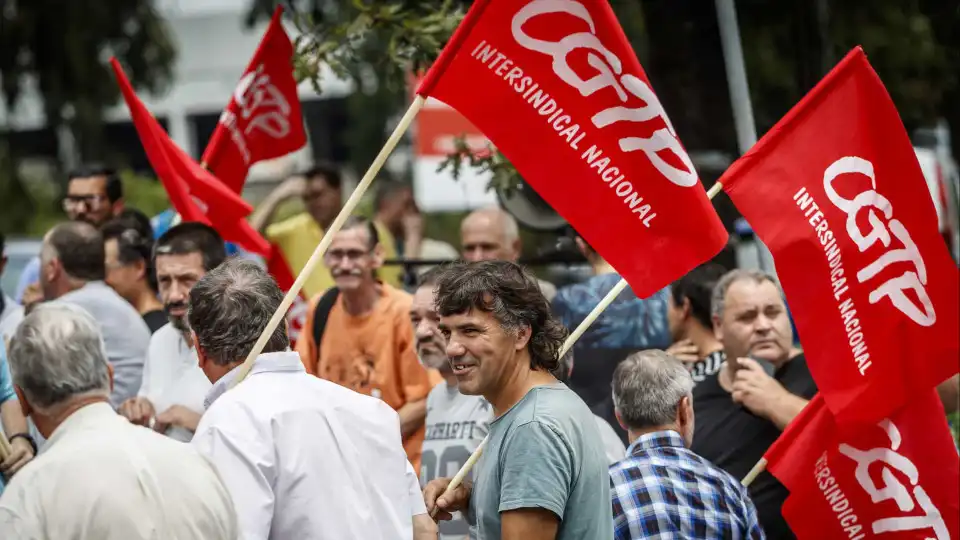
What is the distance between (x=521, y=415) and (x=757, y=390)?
220 cm

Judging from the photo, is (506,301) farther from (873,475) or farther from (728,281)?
(728,281)

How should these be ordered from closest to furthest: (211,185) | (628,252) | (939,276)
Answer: (628,252), (939,276), (211,185)

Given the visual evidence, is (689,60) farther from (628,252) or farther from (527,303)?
(527,303)

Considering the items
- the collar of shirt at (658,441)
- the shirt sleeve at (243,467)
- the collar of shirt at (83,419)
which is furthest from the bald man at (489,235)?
the collar of shirt at (83,419)

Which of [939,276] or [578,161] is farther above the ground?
[578,161]

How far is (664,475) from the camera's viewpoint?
5496 millimetres

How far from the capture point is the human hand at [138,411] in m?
7.02

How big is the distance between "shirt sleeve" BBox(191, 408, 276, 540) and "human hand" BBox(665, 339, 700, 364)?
2.98 meters

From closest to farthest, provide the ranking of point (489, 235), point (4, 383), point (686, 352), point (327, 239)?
point (327, 239), point (4, 383), point (686, 352), point (489, 235)

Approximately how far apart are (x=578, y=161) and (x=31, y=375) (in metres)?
2.06

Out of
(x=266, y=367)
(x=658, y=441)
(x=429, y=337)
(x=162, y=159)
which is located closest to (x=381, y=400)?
(x=266, y=367)

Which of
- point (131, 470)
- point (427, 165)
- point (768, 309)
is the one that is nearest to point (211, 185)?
point (768, 309)

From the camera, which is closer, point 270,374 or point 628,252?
point 270,374

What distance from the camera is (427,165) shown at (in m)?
15.4
